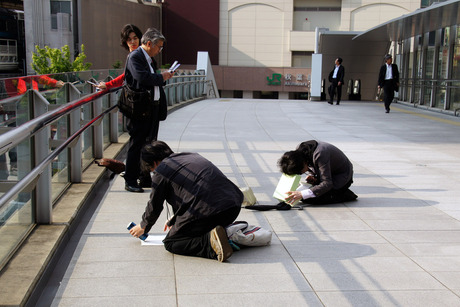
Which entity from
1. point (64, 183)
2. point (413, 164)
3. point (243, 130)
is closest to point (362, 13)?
point (243, 130)

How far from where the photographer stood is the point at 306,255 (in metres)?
4.25

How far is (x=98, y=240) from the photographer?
14.9 ft

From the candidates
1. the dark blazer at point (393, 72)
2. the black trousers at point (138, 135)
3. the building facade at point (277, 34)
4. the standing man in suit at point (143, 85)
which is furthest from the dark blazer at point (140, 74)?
the building facade at point (277, 34)

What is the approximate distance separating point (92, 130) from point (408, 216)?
3867 mm

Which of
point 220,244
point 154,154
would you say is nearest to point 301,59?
point 154,154

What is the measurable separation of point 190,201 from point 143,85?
204cm

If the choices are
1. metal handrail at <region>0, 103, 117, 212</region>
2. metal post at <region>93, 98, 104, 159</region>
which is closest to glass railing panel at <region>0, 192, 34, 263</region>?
metal handrail at <region>0, 103, 117, 212</region>

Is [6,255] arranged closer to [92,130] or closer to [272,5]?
[92,130]

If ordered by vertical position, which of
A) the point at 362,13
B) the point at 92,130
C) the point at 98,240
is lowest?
the point at 98,240

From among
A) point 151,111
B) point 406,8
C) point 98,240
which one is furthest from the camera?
point 406,8

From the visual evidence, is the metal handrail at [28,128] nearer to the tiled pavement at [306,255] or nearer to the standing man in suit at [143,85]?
the standing man in suit at [143,85]

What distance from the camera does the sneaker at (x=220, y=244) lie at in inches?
157

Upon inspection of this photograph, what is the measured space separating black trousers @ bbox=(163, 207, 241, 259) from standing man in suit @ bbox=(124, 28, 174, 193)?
1912 mm

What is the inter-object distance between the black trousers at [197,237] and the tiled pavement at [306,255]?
61 millimetres
